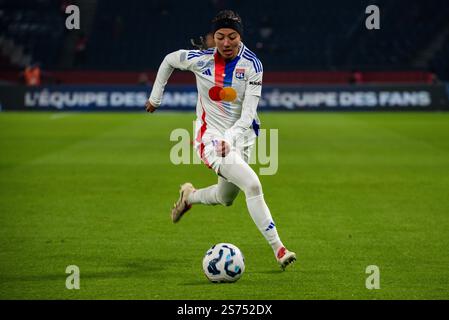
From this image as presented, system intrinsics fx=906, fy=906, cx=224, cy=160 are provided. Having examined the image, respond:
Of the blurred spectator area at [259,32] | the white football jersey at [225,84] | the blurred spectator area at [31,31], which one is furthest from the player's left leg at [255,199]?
the blurred spectator area at [31,31]

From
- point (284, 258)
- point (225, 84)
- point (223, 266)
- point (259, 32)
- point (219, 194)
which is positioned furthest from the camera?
point (259, 32)

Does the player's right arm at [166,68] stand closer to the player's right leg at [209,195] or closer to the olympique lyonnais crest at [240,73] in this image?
the olympique lyonnais crest at [240,73]

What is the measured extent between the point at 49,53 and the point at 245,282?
38683 millimetres

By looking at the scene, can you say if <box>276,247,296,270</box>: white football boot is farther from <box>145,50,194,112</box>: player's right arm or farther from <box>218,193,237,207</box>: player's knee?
<box>145,50,194,112</box>: player's right arm

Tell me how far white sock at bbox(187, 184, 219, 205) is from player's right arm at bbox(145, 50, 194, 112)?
1150 millimetres

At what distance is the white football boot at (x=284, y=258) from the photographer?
8.08 meters

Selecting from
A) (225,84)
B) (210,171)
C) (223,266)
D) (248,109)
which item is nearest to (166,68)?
Answer: (225,84)

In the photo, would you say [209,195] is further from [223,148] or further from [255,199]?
[223,148]

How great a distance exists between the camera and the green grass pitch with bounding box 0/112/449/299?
25.5ft

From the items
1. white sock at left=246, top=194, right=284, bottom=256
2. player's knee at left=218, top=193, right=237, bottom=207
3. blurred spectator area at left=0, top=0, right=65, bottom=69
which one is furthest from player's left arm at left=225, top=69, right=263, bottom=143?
blurred spectator area at left=0, top=0, right=65, bottom=69

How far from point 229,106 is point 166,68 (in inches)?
32.2

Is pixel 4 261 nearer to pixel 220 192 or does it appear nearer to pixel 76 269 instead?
pixel 76 269

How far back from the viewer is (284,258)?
26.5 feet
